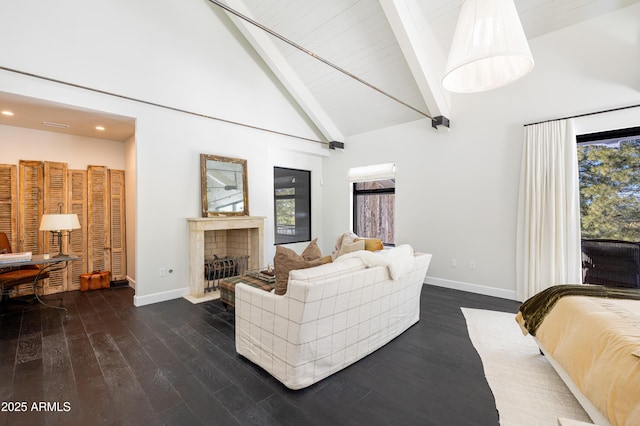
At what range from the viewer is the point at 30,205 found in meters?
4.29

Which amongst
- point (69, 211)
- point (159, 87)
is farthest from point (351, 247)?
point (69, 211)

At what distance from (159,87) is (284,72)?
2.33 m

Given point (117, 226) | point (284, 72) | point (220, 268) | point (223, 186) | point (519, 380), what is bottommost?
point (519, 380)

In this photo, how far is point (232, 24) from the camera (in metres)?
5.05

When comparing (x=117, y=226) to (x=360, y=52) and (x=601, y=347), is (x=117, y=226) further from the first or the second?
(x=601, y=347)

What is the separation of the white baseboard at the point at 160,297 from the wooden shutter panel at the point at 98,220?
4.94 ft

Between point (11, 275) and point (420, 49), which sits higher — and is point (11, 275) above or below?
below

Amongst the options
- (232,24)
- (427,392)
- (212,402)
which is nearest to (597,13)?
(427,392)

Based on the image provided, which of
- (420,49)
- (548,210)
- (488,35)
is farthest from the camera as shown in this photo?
(420,49)

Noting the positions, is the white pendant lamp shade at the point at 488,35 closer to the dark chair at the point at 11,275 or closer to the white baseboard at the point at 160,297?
the white baseboard at the point at 160,297

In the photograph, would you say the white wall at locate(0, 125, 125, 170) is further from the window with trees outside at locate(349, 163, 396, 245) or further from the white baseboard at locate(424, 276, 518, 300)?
the white baseboard at locate(424, 276, 518, 300)

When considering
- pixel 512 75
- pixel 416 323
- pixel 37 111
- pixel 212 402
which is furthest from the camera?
pixel 37 111

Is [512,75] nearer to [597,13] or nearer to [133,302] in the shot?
[597,13]

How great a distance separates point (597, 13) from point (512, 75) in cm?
278
